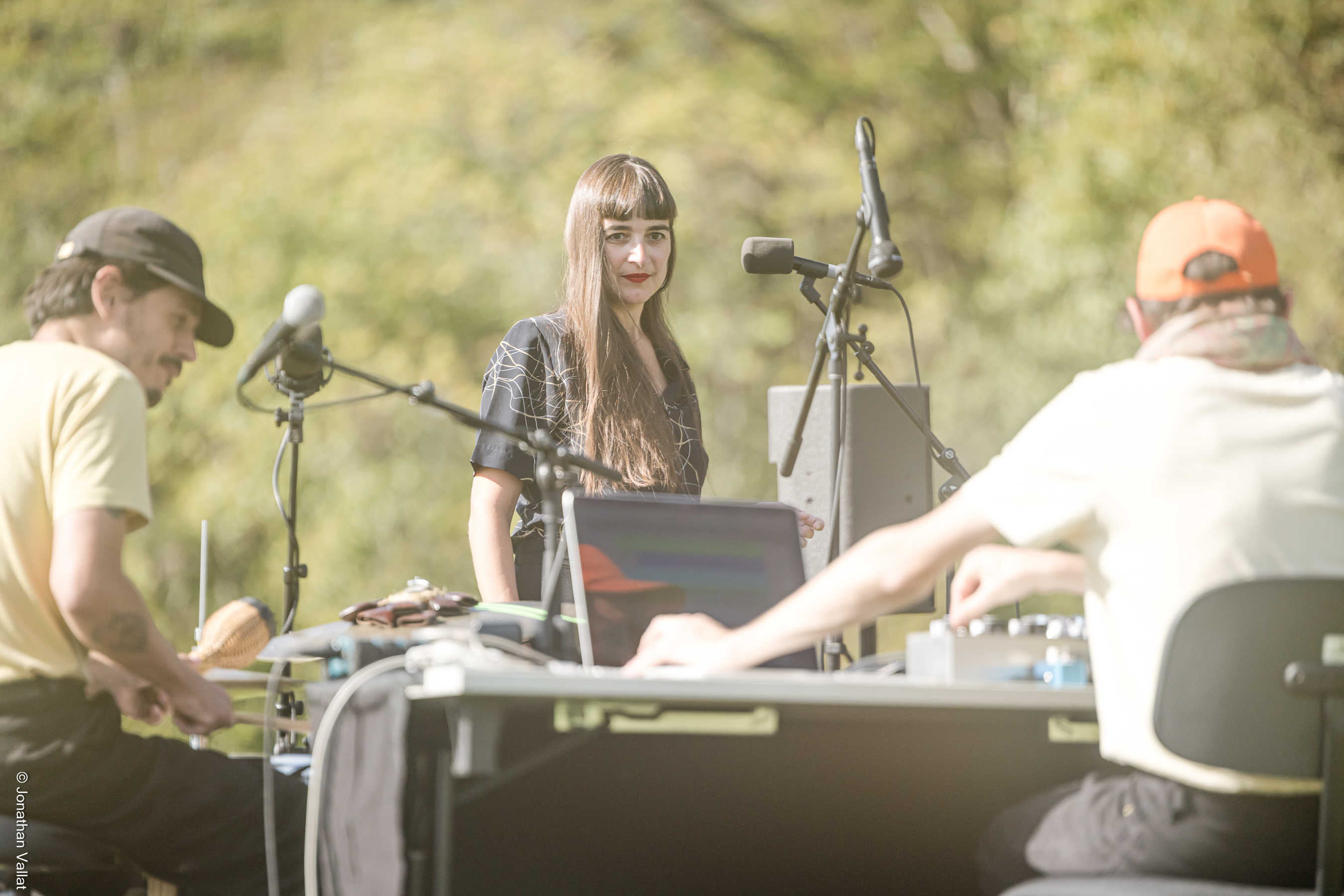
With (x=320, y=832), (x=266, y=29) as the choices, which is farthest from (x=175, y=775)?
(x=266, y=29)

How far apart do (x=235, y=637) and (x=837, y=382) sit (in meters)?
1.32

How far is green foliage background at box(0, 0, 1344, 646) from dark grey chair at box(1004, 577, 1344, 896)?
30.4ft

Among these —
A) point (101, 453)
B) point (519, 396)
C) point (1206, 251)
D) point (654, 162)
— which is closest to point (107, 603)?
point (101, 453)

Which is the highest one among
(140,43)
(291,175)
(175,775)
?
(140,43)

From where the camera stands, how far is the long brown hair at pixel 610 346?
317cm

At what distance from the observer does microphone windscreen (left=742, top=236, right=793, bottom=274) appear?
3.07m

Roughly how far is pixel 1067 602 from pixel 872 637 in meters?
8.36

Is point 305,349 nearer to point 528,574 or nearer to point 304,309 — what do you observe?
point 304,309

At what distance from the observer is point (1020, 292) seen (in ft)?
39.7

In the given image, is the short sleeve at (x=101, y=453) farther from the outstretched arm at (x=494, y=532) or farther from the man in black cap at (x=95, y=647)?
the outstretched arm at (x=494, y=532)

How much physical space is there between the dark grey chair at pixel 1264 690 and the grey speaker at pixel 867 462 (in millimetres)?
1767

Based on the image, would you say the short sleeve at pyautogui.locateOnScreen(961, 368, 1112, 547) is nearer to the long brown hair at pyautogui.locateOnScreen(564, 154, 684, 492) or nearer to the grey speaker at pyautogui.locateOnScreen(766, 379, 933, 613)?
the long brown hair at pyautogui.locateOnScreen(564, 154, 684, 492)

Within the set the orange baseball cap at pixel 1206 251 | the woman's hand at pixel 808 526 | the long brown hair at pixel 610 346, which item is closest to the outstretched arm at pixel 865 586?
the orange baseball cap at pixel 1206 251

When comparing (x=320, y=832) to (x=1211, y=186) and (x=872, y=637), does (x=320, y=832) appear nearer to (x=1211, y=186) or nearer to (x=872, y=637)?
(x=872, y=637)
